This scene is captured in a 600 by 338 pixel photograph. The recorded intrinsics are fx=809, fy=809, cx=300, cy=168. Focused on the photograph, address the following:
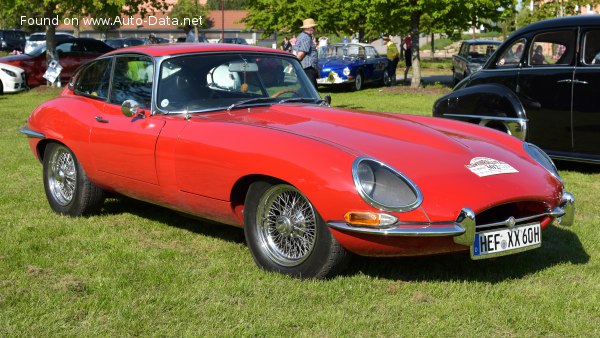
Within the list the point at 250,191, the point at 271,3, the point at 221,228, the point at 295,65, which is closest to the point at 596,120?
the point at 295,65

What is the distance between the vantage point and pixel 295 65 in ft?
20.6

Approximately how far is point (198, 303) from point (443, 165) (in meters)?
1.55

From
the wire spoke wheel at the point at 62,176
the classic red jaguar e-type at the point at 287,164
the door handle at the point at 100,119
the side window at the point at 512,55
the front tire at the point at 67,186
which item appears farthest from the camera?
the side window at the point at 512,55

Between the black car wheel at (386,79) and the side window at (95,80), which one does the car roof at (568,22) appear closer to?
the side window at (95,80)

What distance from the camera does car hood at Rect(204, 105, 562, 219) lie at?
4.36 metres

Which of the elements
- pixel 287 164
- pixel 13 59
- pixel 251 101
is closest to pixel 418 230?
pixel 287 164

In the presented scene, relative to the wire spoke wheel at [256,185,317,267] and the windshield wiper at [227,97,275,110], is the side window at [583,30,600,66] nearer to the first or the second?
the windshield wiper at [227,97,275,110]

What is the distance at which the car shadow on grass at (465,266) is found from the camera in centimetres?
481

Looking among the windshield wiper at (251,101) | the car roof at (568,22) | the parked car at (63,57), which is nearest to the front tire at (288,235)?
the windshield wiper at (251,101)

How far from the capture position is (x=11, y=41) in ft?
159

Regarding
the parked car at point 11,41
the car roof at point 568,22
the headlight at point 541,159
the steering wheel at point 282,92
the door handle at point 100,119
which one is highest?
the parked car at point 11,41

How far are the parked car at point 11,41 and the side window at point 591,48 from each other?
4410 centimetres

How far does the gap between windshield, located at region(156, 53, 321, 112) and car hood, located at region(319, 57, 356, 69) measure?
17101mm

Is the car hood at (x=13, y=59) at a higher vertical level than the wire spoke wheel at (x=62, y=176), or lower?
higher
